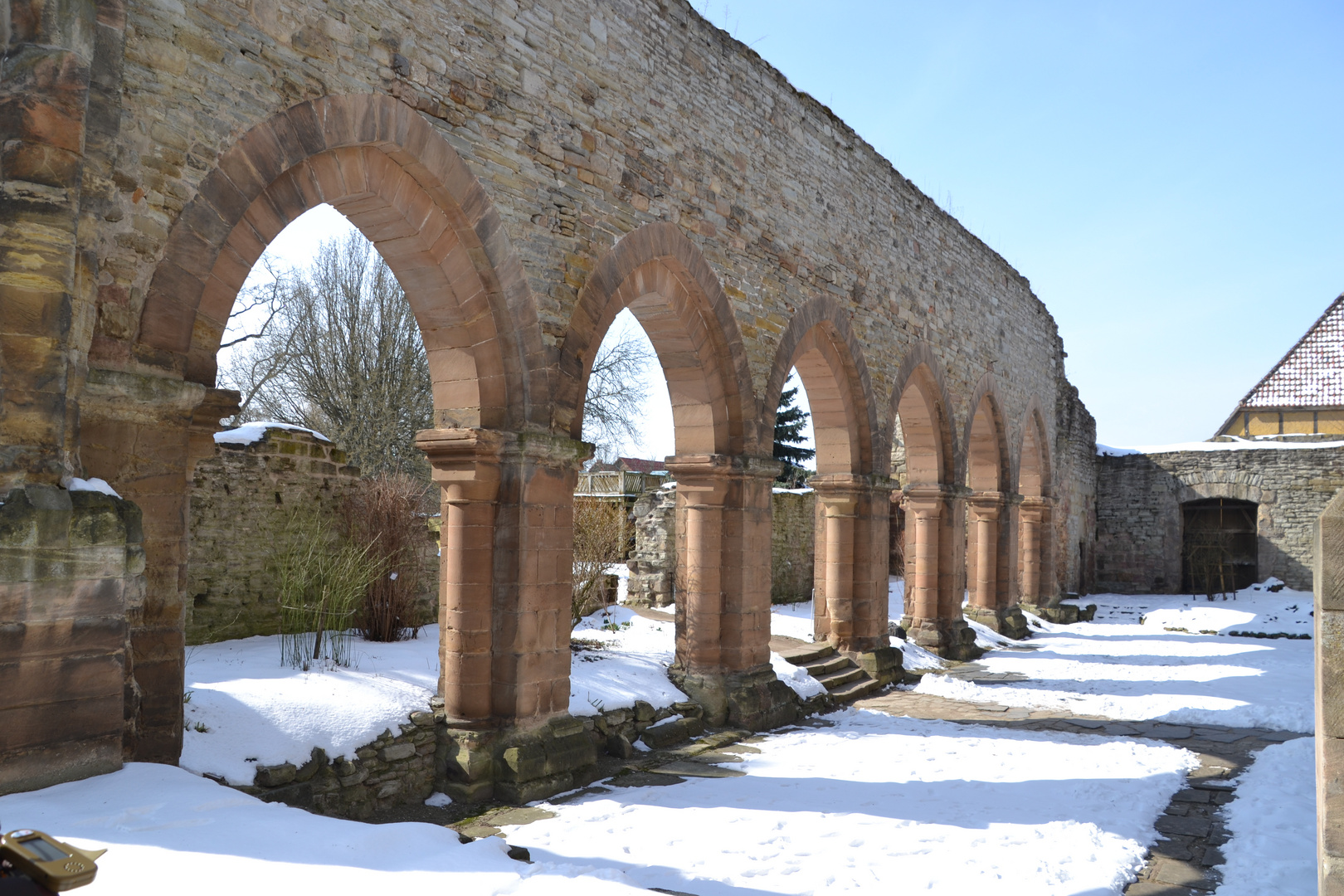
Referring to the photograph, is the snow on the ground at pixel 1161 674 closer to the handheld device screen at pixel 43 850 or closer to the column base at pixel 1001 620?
the column base at pixel 1001 620

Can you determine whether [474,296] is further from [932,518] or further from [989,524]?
[989,524]

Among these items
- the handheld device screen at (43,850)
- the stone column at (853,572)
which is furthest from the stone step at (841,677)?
the handheld device screen at (43,850)

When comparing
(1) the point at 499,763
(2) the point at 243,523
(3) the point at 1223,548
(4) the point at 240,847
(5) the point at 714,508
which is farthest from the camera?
(3) the point at 1223,548

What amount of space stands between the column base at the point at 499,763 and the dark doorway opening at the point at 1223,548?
62.8 feet

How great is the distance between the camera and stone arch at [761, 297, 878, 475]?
9891 millimetres

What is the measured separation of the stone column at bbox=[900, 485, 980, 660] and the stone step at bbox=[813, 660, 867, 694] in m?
2.74

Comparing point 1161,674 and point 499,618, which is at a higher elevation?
point 499,618

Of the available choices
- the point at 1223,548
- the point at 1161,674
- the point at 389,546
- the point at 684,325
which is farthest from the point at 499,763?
the point at 1223,548

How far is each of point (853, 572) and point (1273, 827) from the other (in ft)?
18.2

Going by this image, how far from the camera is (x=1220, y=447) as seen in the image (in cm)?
2100

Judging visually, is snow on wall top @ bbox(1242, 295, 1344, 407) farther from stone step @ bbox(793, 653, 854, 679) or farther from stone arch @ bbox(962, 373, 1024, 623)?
stone step @ bbox(793, 653, 854, 679)

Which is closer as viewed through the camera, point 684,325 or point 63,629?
point 63,629

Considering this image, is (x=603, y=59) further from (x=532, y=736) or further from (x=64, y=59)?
(x=532, y=736)

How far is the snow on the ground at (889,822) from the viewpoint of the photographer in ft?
14.5
